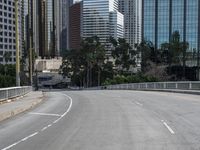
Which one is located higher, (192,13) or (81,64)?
(192,13)

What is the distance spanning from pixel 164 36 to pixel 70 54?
3220 cm

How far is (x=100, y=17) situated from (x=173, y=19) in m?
45.4

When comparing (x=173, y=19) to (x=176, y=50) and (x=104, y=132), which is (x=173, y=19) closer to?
(x=176, y=50)

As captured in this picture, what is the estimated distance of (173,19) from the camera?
150625 millimetres

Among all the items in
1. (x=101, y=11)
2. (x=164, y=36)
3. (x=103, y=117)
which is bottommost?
(x=103, y=117)

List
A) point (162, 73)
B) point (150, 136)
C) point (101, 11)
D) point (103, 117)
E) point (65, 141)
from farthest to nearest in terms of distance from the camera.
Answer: point (101, 11) → point (162, 73) → point (103, 117) → point (150, 136) → point (65, 141)

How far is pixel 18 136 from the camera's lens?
46.9ft

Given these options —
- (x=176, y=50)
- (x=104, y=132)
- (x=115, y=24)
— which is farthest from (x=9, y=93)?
(x=115, y=24)

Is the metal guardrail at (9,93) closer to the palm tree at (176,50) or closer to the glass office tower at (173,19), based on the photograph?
the palm tree at (176,50)

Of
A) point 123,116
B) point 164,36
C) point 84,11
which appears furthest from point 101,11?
point 123,116

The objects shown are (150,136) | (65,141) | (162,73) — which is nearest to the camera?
(65,141)

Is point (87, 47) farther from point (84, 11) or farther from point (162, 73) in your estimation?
point (84, 11)

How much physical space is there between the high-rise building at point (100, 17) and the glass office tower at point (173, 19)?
107 feet

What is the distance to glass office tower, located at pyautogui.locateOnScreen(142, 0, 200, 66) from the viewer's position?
490 feet
